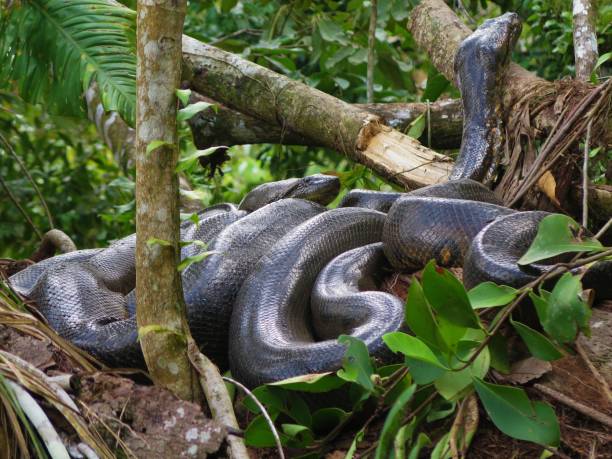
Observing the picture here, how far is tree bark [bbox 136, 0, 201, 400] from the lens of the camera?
2594mm

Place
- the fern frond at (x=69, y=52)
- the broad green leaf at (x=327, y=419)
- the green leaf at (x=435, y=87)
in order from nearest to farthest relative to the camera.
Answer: the broad green leaf at (x=327, y=419)
the fern frond at (x=69, y=52)
the green leaf at (x=435, y=87)

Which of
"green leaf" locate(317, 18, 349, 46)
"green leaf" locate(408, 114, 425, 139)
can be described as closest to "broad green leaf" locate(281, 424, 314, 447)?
"green leaf" locate(408, 114, 425, 139)

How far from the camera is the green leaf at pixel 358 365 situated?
2.61 meters

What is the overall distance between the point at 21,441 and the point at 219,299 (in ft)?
4.57

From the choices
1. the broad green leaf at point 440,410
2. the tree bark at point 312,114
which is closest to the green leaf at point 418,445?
the broad green leaf at point 440,410

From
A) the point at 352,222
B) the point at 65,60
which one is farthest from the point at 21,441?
the point at 65,60

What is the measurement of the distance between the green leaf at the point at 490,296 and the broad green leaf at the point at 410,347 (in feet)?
0.85

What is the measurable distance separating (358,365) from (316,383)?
0.24 metres

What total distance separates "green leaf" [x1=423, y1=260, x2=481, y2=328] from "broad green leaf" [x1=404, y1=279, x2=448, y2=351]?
0.05 m

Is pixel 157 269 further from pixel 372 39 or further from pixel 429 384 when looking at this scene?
pixel 372 39

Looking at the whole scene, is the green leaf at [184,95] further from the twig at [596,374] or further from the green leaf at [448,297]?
the twig at [596,374]

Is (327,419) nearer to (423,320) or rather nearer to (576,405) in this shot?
(423,320)

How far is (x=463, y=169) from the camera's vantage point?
193 inches

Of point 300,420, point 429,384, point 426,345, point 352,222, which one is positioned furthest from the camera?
point 352,222
